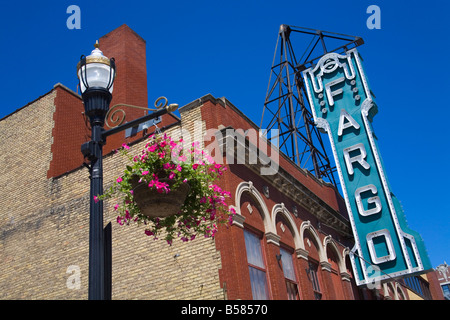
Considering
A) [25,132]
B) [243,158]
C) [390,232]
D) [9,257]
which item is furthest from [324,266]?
[25,132]

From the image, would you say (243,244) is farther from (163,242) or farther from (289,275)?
(289,275)

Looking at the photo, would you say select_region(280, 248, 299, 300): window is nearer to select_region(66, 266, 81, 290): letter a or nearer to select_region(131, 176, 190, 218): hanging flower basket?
select_region(66, 266, 81, 290): letter a

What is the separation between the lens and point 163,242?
12883 millimetres

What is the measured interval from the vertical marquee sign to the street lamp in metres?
14.1

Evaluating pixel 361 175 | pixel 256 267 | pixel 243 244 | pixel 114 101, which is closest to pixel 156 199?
pixel 243 244

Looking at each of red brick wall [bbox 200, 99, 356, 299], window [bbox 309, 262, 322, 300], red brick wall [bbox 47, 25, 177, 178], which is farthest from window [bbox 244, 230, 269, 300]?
red brick wall [bbox 47, 25, 177, 178]

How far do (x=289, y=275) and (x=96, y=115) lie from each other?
9.92m

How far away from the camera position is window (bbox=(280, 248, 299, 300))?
48.2 ft

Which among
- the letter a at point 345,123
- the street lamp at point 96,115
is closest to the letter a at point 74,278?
the street lamp at point 96,115

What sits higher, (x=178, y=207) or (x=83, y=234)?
(x=83, y=234)

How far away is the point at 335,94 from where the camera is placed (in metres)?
21.2

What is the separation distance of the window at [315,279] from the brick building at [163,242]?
4cm
